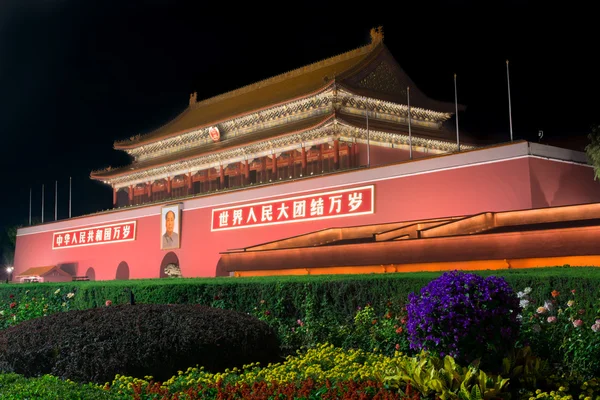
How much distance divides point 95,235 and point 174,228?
6.17 metres

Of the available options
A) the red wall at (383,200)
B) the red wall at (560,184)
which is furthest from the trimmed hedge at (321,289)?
the red wall at (383,200)

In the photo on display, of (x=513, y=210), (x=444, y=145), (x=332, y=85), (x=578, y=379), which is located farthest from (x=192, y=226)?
(x=578, y=379)

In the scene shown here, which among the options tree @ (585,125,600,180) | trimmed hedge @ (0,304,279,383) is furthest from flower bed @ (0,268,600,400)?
tree @ (585,125,600,180)

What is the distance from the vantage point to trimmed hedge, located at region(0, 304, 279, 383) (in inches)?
304

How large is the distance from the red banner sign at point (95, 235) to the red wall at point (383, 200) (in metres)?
0.30

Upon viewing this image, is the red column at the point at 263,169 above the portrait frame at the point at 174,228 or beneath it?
above

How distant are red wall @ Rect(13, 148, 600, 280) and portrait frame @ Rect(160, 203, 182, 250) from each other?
8.1 inches

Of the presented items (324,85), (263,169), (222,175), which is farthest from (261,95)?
(324,85)

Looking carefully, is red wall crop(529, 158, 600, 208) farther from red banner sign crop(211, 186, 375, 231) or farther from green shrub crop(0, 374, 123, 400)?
green shrub crop(0, 374, 123, 400)

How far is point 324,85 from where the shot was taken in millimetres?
25375

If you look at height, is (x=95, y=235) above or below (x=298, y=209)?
above

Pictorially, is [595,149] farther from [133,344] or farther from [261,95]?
[261,95]

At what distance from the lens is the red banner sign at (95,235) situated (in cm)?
3005

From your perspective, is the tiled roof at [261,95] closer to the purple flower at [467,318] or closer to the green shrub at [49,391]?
the purple flower at [467,318]
